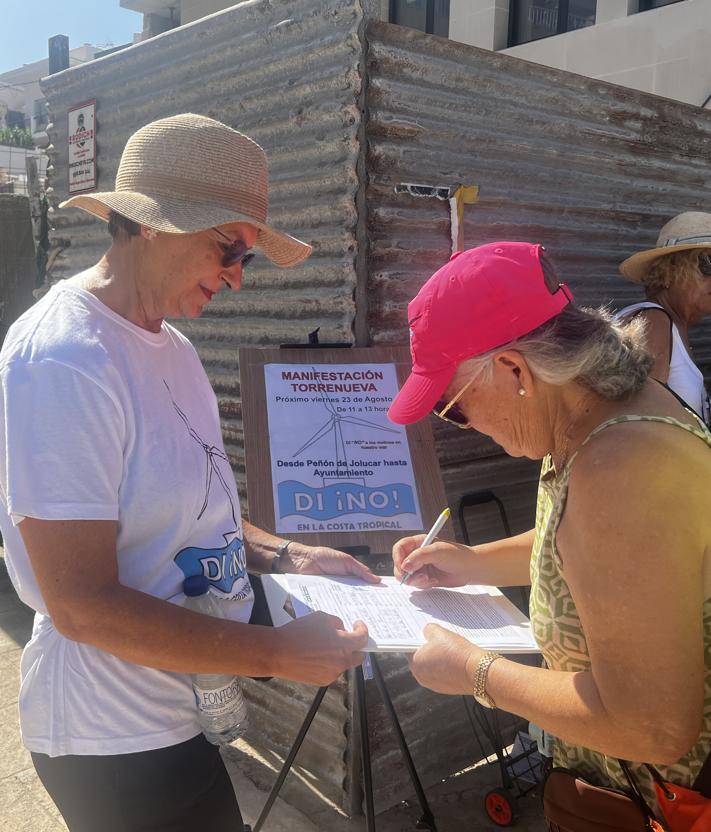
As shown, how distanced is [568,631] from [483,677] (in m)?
0.20

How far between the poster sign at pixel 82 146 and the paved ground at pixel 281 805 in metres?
3.04

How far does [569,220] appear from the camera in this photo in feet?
12.9

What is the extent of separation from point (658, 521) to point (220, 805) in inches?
48.6

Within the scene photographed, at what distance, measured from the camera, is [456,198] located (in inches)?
132

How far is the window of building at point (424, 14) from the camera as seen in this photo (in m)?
9.53

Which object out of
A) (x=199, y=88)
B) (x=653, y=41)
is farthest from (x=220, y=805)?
(x=653, y=41)

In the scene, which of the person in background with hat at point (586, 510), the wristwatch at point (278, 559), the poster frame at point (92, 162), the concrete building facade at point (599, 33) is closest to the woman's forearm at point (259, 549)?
the wristwatch at point (278, 559)

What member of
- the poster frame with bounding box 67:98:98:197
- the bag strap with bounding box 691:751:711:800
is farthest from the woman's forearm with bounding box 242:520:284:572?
the poster frame with bounding box 67:98:98:197

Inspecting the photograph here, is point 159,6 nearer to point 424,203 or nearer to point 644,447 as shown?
point 424,203

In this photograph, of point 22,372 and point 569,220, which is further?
point 569,220

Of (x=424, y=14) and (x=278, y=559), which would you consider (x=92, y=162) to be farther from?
(x=424, y=14)

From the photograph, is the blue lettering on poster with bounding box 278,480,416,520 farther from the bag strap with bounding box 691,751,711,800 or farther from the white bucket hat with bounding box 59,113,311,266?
the bag strap with bounding box 691,751,711,800

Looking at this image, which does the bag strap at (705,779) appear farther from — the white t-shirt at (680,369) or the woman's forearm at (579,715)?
the white t-shirt at (680,369)

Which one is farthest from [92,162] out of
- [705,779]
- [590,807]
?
[705,779]
